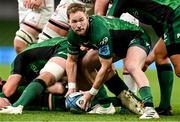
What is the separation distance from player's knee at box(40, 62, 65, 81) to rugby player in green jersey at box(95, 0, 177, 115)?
31.0 inches

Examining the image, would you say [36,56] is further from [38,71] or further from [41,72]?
[41,72]

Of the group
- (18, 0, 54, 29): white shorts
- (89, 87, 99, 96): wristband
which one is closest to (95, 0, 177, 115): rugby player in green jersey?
(89, 87, 99, 96): wristband

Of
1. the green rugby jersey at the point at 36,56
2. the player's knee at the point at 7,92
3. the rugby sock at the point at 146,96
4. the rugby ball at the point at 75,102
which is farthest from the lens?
the green rugby jersey at the point at 36,56

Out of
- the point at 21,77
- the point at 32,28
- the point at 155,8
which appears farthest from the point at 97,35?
the point at 32,28

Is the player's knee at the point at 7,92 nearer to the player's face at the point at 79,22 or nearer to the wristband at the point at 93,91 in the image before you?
the wristband at the point at 93,91

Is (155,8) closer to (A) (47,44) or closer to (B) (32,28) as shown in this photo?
(A) (47,44)

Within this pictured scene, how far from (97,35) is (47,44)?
1.09 metres

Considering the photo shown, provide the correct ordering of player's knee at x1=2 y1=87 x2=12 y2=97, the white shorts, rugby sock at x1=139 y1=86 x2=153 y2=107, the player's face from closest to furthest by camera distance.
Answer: rugby sock at x1=139 y1=86 x2=153 y2=107 → the player's face → player's knee at x1=2 y1=87 x2=12 y2=97 → the white shorts

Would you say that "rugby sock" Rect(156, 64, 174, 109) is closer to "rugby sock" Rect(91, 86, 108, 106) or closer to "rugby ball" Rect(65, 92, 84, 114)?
"rugby sock" Rect(91, 86, 108, 106)

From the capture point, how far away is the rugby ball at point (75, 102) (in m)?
7.90

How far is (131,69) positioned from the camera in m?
7.67

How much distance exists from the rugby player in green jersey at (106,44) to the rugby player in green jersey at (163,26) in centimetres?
16

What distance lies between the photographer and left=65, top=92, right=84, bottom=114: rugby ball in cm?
790

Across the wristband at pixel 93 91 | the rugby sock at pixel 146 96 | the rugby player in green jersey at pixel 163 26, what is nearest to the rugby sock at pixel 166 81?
the rugby player in green jersey at pixel 163 26
